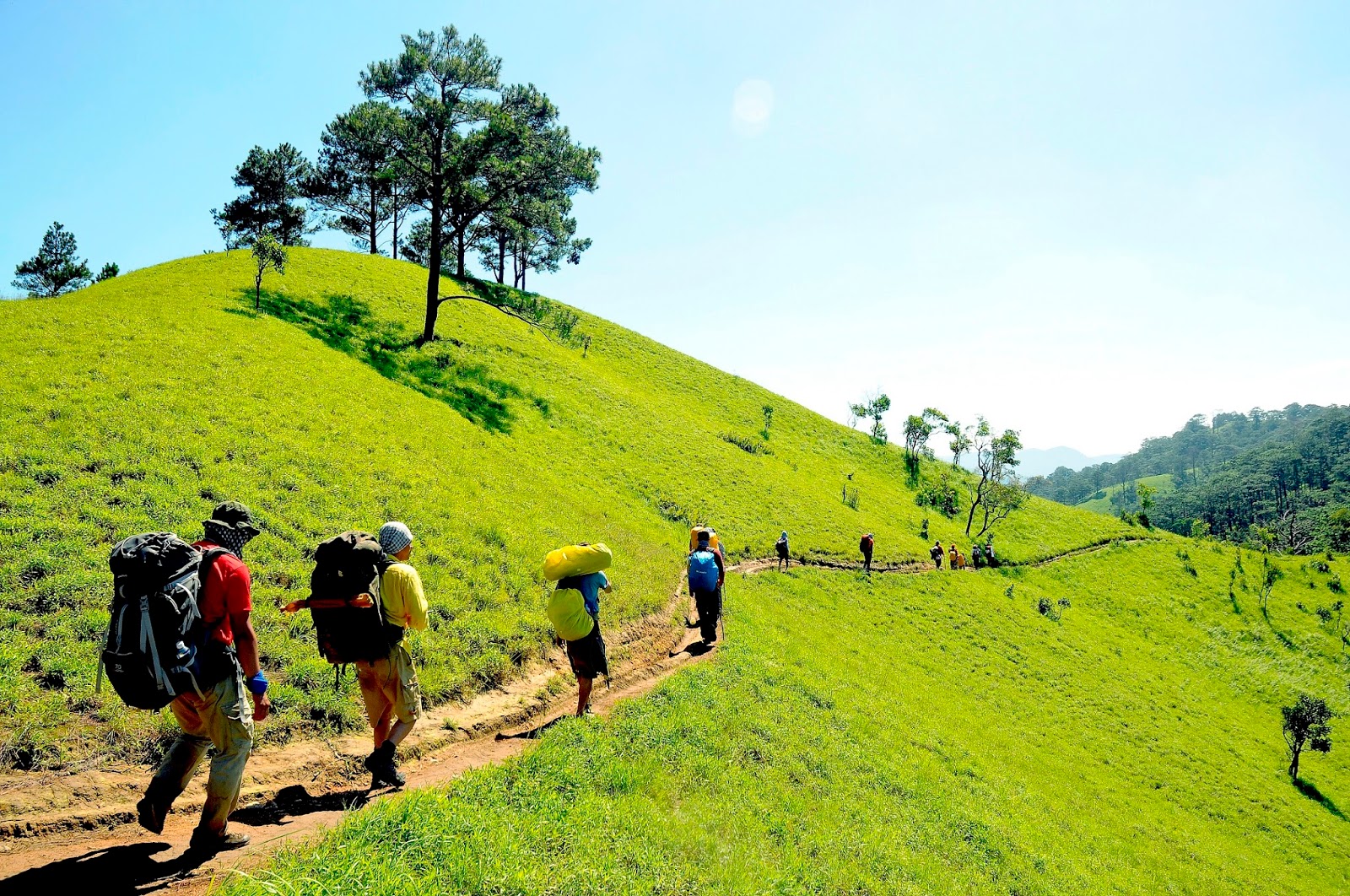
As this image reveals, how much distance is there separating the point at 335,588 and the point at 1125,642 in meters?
47.9

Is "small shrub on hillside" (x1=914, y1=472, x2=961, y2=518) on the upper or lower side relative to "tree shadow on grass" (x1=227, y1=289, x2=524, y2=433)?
lower

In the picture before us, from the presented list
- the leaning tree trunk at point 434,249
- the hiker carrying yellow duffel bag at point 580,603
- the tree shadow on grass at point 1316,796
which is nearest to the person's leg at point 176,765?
the hiker carrying yellow duffel bag at point 580,603

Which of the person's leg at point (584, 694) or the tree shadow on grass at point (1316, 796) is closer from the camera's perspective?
the person's leg at point (584, 694)

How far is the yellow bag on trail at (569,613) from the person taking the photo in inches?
364

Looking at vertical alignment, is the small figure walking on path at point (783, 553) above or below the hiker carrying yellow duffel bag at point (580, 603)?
below

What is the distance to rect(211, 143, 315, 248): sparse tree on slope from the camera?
52625 mm

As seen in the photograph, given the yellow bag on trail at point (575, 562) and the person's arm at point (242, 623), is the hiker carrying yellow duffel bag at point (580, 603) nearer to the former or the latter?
the yellow bag on trail at point (575, 562)

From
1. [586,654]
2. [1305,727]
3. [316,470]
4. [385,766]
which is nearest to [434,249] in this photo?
[316,470]

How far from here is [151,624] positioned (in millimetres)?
5133

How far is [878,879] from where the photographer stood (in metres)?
8.22

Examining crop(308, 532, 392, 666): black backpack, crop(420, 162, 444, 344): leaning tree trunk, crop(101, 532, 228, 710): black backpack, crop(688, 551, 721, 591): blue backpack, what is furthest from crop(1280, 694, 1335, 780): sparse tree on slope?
crop(420, 162, 444, 344): leaning tree trunk

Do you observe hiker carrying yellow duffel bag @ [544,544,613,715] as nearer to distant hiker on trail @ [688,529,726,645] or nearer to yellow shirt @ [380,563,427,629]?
yellow shirt @ [380,563,427,629]

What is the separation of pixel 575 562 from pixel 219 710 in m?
4.55

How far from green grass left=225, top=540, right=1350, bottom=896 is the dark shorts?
2.68ft
